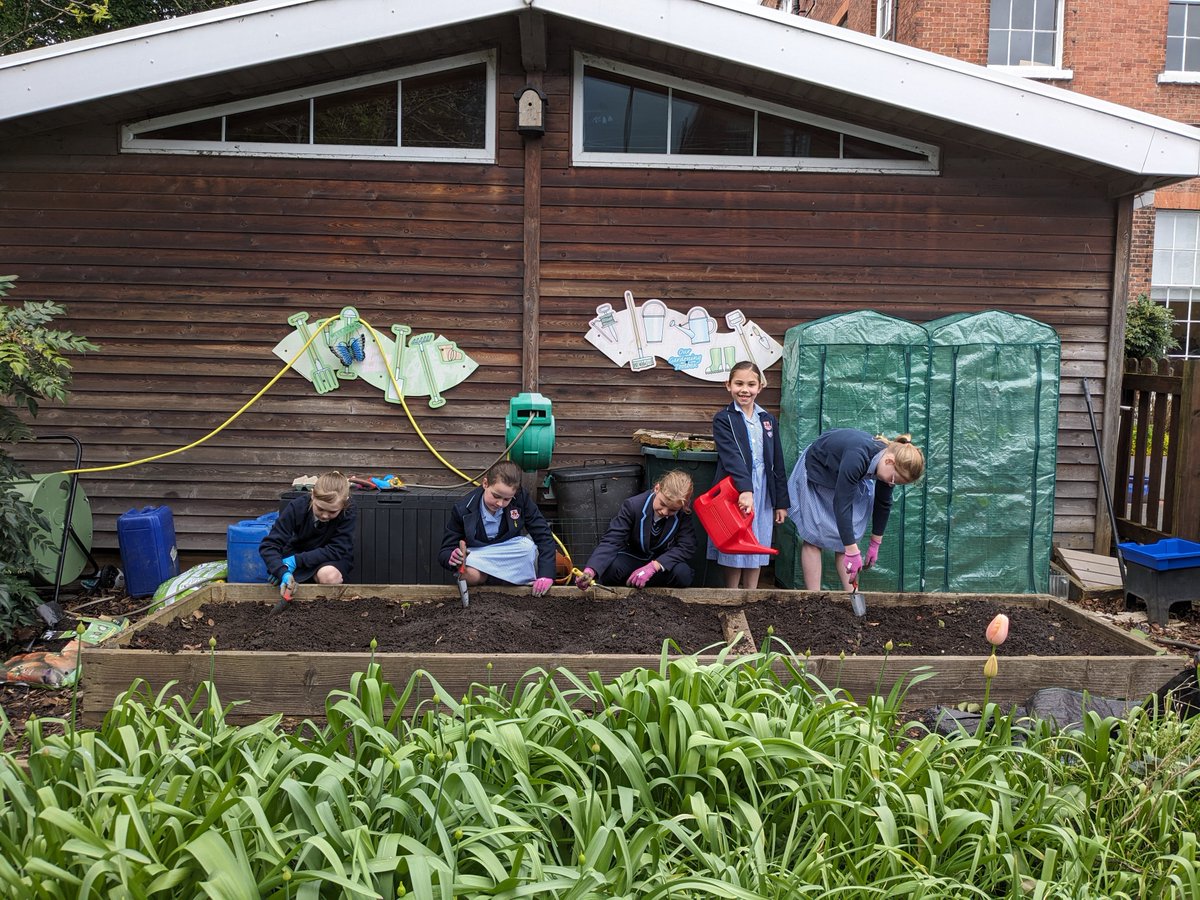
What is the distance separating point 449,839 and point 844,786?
100cm

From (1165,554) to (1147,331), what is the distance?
771cm

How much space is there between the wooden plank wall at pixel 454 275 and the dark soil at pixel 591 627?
231 centimetres

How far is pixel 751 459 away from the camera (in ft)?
19.5

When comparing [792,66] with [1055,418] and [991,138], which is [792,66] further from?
[1055,418]

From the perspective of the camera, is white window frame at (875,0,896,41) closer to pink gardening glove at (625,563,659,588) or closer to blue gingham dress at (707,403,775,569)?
blue gingham dress at (707,403,775,569)

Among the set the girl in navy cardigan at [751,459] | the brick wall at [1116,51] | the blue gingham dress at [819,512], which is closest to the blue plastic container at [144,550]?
the girl in navy cardigan at [751,459]

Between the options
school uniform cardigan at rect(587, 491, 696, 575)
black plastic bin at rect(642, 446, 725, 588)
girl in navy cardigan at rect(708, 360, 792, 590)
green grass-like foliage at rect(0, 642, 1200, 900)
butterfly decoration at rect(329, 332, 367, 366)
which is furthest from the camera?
butterfly decoration at rect(329, 332, 367, 366)

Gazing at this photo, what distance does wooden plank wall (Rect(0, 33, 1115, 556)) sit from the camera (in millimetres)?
6816

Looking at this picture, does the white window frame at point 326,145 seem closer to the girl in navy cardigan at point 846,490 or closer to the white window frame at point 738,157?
the white window frame at point 738,157

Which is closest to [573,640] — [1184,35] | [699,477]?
[699,477]

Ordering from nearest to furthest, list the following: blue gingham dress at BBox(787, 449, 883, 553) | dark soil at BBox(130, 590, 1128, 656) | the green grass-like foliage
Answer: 1. the green grass-like foliage
2. dark soil at BBox(130, 590, 1128, 656)
3. blue gingham dress at BBox(787, 449, 883, 553)

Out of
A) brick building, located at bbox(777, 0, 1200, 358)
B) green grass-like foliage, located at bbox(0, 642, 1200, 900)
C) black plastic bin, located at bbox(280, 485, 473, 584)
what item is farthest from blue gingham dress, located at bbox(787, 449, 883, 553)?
brick building, located at bbox(777, 0, 1200, 358)

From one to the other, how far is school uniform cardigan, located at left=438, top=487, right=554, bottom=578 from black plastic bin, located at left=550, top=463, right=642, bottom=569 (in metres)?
1.02

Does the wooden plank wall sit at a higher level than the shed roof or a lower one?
lower
